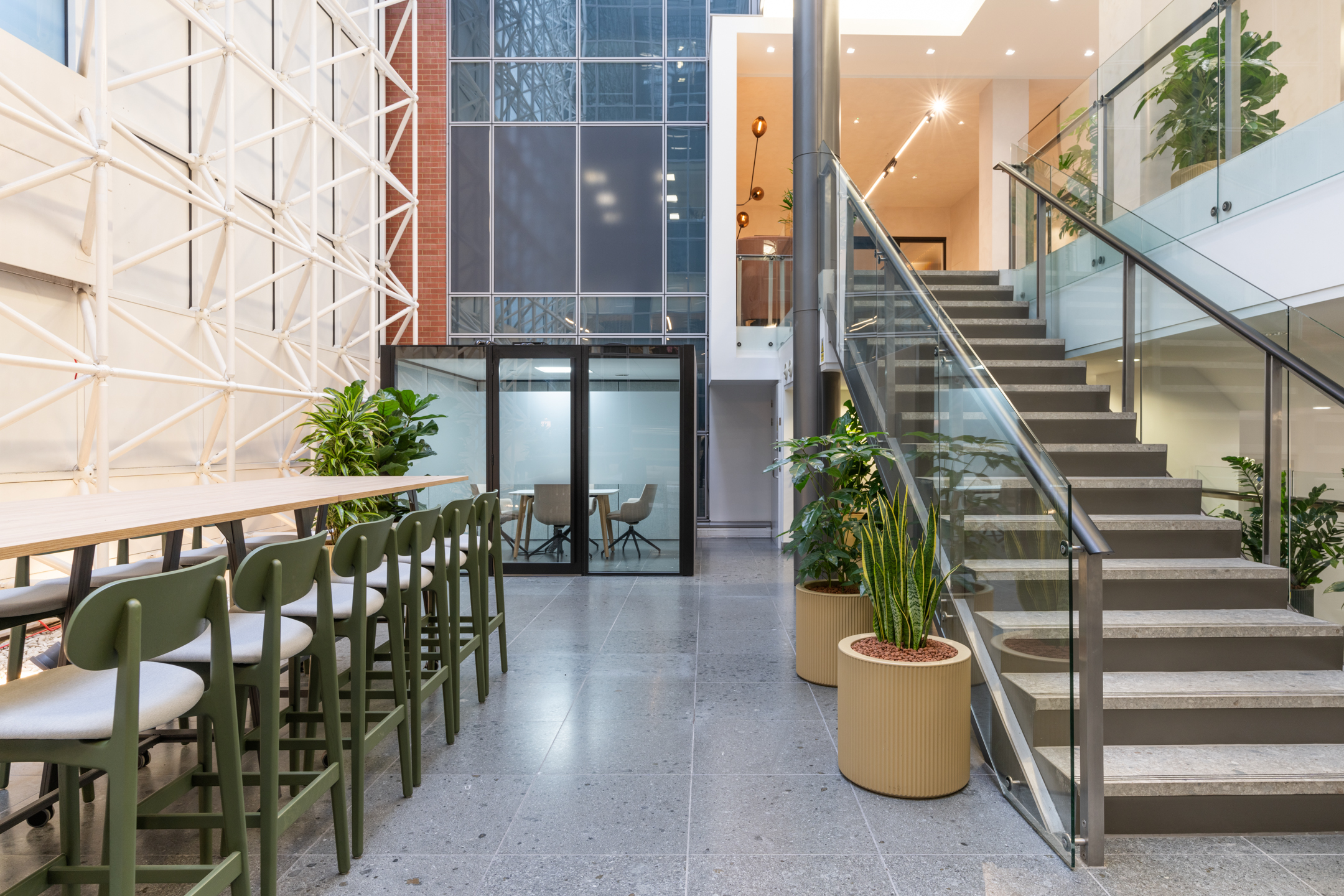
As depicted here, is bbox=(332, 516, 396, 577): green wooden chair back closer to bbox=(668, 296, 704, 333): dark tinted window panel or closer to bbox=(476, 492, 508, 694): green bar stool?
bbox=(476, 492, 508, 694): green bar stool

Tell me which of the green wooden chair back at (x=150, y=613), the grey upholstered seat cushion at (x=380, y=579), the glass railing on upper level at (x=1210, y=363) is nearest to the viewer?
the green wooden chair back at (x=150, y=613)

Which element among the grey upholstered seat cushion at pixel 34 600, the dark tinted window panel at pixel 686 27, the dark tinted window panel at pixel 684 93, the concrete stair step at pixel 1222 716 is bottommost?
the concrete stair step at pixel 1222 716

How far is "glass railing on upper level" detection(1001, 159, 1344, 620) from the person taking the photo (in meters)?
3.27

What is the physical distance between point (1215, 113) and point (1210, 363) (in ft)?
4.81

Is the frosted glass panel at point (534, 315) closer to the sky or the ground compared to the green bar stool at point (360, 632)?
closer to the sky

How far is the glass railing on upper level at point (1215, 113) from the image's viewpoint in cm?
339

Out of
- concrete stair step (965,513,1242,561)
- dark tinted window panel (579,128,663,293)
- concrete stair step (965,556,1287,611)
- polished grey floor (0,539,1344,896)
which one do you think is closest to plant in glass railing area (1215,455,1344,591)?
concrete stair step (965,513,1242,561)

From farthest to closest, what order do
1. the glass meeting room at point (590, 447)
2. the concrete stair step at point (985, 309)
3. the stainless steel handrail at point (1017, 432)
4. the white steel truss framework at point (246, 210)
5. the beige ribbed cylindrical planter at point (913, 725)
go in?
1. the glass meeting room at point (590, 447)
2. the concrete stair step at point (985, 309)
3. the white steel truss framework at point (246, 210)
4. the beige ribbed cylindrical planter at point (913, 725)
5. the stainless steel handrail at point (1017, 432)

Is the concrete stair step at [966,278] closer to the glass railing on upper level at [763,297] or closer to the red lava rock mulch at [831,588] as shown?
the glass railing on upper level at [763,297]

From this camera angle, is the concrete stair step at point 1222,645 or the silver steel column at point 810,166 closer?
Answer: the concrete stair step at point 1222,645

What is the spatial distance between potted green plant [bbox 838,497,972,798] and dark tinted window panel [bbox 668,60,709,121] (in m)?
8.60

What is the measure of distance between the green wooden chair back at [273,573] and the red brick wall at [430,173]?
27.5ft

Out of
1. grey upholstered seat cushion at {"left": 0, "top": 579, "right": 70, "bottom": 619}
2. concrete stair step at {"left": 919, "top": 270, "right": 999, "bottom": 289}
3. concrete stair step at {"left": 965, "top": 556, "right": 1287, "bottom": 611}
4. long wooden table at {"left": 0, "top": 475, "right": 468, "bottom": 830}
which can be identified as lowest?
concrete stair step at {"left": 965, "top": 556, "right": 1287, "bottom": 611}

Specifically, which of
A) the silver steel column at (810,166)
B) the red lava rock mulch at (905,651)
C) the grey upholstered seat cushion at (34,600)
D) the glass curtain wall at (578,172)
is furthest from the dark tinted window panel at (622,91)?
the grey upholstered seat cushion at (34,600)
